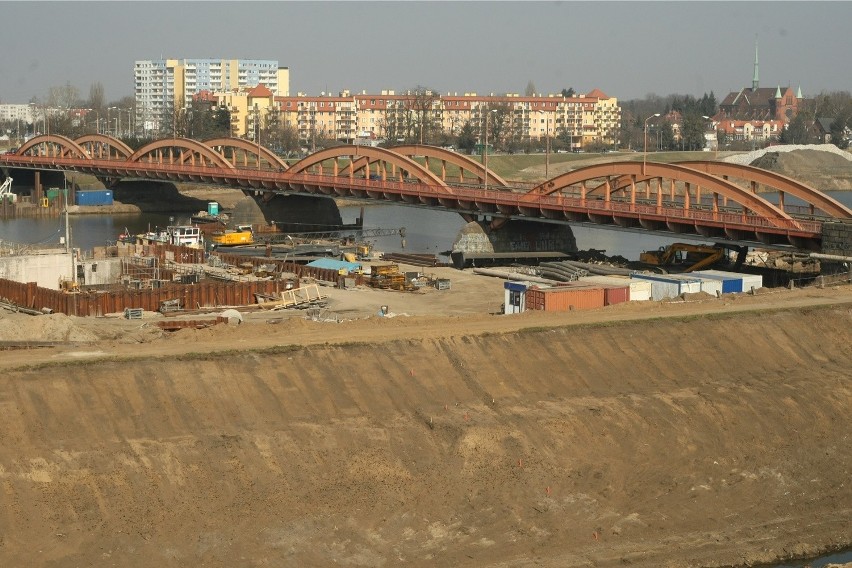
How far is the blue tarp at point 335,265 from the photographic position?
57344 millimetres

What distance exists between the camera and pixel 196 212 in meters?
107

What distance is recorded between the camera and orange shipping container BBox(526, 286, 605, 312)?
137ft

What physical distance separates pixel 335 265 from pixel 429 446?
29728 millimetres

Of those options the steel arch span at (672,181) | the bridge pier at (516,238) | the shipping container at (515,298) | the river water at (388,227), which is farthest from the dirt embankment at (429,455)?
the river water at (388,227)

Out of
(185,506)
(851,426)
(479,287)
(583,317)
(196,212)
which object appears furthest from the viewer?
(196,212)

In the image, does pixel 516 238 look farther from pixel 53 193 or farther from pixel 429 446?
pixel 53 193

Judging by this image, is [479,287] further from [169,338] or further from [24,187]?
[24,187]

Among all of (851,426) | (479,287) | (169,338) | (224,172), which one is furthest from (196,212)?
(851,426)

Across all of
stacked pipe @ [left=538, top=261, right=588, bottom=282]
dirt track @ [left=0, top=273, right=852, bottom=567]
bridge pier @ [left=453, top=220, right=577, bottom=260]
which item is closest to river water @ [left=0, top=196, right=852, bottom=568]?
bridge pier @ [left=453, top=220, right=577, bottom=260]

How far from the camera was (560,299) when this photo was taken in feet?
138

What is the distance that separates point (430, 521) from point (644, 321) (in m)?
13.0

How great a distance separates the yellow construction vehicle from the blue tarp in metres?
13.2

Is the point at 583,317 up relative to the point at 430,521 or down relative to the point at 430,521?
up

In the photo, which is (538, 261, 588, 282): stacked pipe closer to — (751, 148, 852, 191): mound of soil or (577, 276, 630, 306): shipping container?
(577, 276, 630, 306): shipping container
